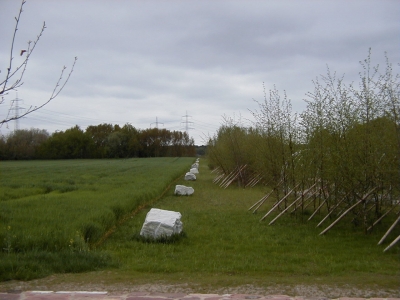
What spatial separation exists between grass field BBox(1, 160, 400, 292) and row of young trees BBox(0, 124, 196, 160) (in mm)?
65786

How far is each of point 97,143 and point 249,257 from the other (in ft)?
285

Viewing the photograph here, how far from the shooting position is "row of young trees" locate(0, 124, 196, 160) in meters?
79.1

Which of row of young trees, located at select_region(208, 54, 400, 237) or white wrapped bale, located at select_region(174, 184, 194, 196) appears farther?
white wrapped bale, located at select_region(174, 184, 194, 196)

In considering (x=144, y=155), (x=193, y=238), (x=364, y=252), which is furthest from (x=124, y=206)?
(x=144, y=155)

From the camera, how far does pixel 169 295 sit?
5.95m

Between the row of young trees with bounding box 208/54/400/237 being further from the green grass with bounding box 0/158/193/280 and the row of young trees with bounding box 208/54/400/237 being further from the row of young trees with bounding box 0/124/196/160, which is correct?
the row of young trees with bounding box 0/124/196/160

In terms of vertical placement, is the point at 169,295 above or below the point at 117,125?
below

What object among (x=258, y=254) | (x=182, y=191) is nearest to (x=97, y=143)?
(x=182, y=191)

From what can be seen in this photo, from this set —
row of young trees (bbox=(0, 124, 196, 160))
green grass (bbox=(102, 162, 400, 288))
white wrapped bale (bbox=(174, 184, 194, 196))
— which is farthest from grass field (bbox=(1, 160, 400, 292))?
row of young trees (bbox=(0, 124, 196, 160))

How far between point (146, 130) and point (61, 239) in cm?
9002

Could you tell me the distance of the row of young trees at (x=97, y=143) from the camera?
3113 inches

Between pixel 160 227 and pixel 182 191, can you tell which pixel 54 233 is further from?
pixel 182 191

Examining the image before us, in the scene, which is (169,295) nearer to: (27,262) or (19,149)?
(27,262)

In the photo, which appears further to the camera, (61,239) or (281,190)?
(281,190)
